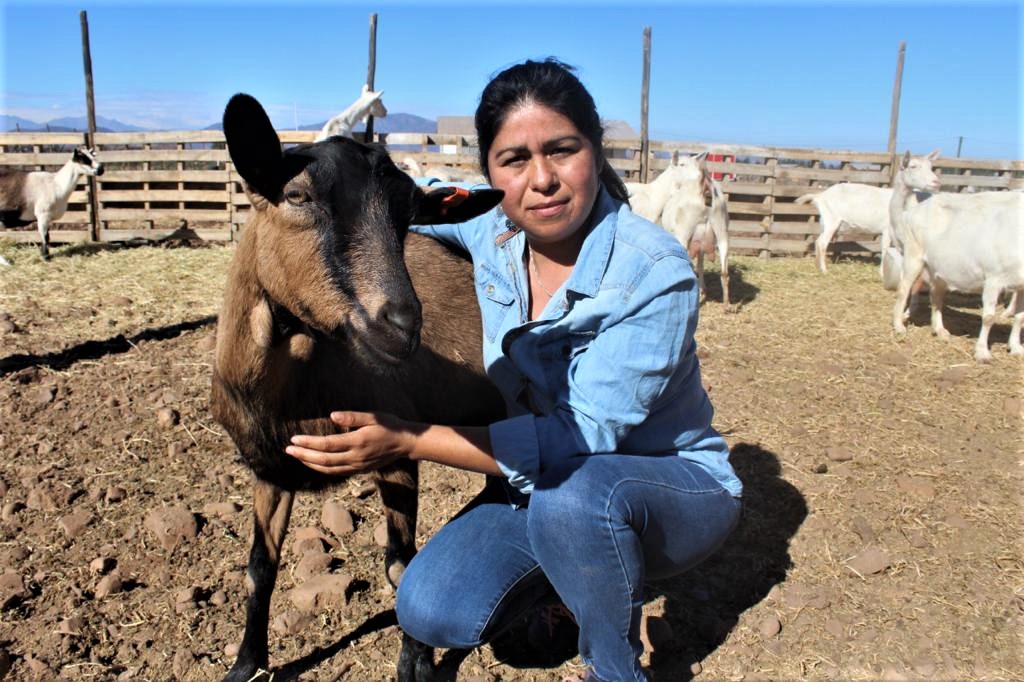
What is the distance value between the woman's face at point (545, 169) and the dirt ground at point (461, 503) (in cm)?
178

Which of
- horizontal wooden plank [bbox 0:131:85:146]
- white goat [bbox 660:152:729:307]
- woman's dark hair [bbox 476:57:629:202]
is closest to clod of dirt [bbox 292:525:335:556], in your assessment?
woman's dark hair [bbox 476:57:629:202]

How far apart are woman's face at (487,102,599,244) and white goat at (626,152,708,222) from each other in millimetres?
7691

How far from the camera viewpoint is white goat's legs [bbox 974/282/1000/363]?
713cm

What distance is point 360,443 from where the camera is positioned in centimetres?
202

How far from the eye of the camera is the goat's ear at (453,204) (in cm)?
235

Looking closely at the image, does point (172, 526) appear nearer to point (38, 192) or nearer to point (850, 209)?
point (38, 192)

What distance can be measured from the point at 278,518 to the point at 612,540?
1459 millimetres

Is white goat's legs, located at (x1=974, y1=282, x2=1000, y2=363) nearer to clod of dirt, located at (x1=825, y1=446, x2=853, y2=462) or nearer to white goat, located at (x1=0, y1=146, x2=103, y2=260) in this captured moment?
clod of dirt, located at (x1=825, y1=446, x2=853, y2=462)

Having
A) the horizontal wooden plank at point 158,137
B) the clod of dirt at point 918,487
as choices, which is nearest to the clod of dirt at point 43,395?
the clod of dirt at point 918,487

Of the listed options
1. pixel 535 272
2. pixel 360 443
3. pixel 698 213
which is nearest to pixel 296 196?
pixel 360 443

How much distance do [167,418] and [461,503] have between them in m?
1.95

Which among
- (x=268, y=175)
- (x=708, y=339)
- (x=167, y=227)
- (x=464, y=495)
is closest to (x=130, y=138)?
(x=167, y=227)

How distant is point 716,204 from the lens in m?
10.0

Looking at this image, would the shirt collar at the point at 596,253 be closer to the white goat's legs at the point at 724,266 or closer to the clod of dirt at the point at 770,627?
the clod of dirt at the point at 770,627
